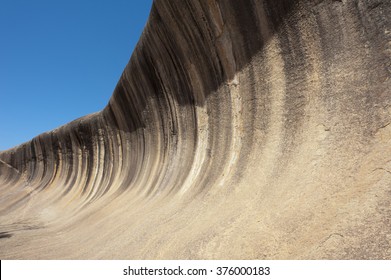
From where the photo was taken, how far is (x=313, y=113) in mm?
2131

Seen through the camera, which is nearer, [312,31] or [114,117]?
[312,31]

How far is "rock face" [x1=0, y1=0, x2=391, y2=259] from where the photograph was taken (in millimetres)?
1559

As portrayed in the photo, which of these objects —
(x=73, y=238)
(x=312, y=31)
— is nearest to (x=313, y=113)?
(x=312, y=31)

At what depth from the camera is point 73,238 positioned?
360 centimetres

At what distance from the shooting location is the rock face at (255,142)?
5.11 feet

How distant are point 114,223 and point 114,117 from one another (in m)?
3.73

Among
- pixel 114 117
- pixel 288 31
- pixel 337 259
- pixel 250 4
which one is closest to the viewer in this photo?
pixel 337 259

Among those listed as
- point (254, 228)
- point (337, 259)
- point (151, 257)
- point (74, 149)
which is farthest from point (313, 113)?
point (74, 149)

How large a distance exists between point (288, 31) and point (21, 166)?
11818mm

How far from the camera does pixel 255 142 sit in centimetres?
259

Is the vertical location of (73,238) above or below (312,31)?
below

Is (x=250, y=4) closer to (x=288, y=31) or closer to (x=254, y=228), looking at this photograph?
(x=288, y=31)

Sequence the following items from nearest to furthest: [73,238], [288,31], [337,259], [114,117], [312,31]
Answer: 1. [337,259]
2. [312,31]
3. [288,31]
4. [73,238]
5. [114,117]

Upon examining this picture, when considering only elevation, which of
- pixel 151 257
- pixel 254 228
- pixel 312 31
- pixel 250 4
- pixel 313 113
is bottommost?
pixel 151 257
